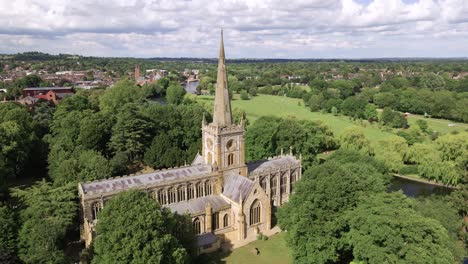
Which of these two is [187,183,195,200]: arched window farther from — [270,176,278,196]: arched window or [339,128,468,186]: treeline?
[339,128,468,186]: treeline

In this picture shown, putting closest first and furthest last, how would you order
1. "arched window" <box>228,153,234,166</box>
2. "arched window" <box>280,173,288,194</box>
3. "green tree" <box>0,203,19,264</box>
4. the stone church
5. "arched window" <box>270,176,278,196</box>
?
"green tree" <box>0,203,19,264</box>, the stone church, "arched window" <box>228,153,234,166</box>, "arched window" <box>270,176,278,196</box>, "arched window" <box>280,173,288,194</box>

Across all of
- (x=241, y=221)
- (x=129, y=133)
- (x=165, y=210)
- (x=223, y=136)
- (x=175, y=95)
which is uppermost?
(x=223, y=136)

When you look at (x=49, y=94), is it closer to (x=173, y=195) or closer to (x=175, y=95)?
(x=175, y=95)

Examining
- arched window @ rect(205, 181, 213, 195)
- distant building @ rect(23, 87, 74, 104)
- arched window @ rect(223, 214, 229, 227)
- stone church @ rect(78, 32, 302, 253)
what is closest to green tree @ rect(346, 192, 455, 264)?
stone church @ rect(78, 32, 302, 253)

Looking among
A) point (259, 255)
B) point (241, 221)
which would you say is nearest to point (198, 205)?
point (241, 221)

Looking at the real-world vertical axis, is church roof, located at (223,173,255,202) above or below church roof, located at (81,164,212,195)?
below

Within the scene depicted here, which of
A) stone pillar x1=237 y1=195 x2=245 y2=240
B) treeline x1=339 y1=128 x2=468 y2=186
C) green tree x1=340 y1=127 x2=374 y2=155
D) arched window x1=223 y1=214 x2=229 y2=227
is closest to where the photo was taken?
stone pillar x1=237 y1=195 x2=245 y2=240

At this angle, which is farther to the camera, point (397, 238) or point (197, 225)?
point (197, 225)
